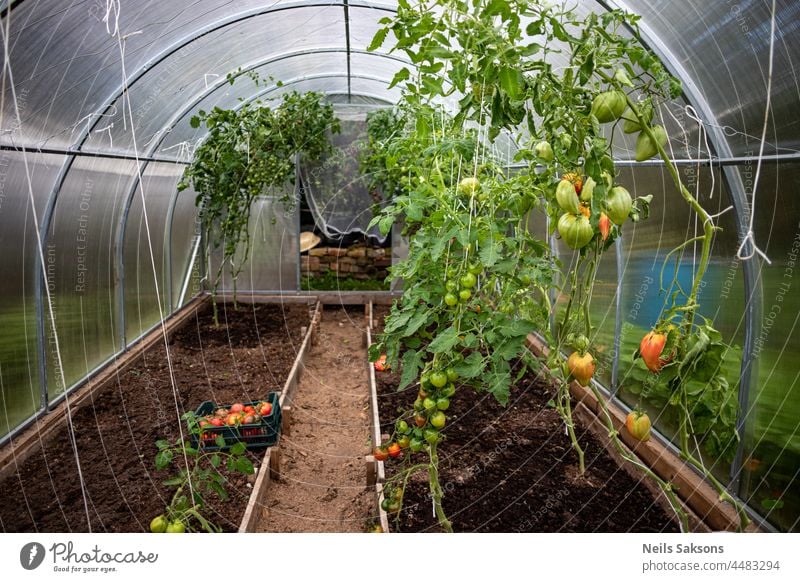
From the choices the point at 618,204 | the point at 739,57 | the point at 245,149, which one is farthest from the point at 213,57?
the point at 618,204

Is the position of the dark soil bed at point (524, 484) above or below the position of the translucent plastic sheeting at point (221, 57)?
below

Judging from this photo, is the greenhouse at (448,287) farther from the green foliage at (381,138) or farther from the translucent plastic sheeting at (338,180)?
the translucent plastic sheeting at (338,180)

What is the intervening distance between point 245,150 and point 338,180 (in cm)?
212

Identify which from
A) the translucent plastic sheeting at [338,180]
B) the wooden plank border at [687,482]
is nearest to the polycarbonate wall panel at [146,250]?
the translucent plastic sheeting at [338,180]

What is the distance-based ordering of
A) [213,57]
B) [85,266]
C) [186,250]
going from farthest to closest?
[186,250] < [213,57] < [85,266]

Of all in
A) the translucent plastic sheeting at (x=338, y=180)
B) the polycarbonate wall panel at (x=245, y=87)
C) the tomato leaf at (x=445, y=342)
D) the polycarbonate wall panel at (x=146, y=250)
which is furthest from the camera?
the translucent plastic sheeting at (x=338, y=180)

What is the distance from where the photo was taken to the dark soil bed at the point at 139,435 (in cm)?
318

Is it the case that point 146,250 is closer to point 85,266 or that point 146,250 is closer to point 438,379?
point 85,266

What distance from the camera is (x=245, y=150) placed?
262 inches

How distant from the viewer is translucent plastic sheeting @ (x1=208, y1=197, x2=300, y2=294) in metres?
8.38

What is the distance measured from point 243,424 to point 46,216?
179 centimetres

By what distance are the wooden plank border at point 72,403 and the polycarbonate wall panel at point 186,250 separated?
612 millimetres

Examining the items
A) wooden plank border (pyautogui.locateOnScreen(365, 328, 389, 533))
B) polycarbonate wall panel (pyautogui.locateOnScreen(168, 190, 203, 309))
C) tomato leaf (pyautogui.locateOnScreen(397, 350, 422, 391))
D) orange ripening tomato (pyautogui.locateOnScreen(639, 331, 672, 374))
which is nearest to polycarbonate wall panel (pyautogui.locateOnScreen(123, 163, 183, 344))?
polycarbonate wall panel (pyautogui.locateOnScreen(168, 190, 203, 309))

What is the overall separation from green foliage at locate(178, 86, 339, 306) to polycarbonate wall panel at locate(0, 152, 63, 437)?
2.06m
